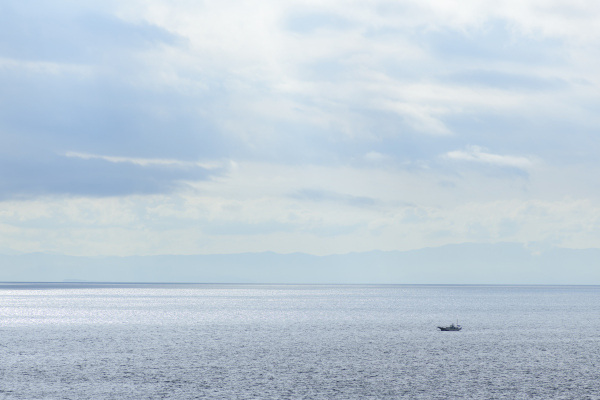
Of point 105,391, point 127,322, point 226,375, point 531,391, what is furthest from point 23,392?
point 127,322

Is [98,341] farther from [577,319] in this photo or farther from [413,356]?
[577,319]

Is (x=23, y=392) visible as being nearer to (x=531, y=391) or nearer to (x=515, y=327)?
(x=531, y=391)

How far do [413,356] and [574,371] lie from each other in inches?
755

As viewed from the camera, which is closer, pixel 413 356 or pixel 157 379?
pixel 157 379

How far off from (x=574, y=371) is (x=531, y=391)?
44.5 feet

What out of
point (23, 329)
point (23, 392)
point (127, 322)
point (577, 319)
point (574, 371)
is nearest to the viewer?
point (23, 392)

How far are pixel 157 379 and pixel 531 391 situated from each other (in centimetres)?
3408

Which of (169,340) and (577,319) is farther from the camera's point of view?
(577,319)

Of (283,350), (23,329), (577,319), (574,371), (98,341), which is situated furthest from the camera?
(577,319)

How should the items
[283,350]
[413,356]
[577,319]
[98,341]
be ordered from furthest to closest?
[577,319], [98,341], [283,350], [413,356]

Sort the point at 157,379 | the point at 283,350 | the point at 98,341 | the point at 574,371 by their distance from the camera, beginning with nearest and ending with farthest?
the point at 157,379 < the point at 574,371 < the point at 283,350 < the point at 98,341

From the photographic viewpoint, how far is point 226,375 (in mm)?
66250

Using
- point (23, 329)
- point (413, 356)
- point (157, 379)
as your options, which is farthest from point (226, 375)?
point (23, 329)

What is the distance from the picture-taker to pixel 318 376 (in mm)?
66125
